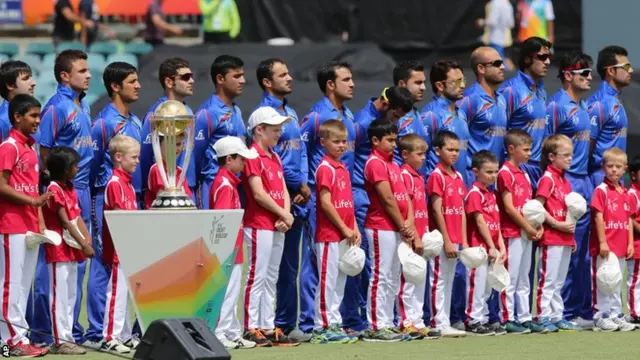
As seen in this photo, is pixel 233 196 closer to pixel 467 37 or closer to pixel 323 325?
pixel 323 325

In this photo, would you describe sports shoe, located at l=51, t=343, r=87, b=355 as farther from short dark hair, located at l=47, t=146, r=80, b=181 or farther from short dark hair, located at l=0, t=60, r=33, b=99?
short dark hair, located at l=0, t=60, r=33, b=99

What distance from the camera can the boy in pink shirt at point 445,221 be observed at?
10.6 metres

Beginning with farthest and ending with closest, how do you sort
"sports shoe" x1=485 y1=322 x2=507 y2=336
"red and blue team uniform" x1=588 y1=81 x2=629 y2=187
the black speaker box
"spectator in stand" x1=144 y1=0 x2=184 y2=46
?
"spectator in stand" x1=144 y1=0 x2=184 y2=46, "red and blue team uniform" x1=588 y1=81 x2=629 y2=187, "sports shoe" x1=485 y1=322 x2=507 y2=336, the black speaker box

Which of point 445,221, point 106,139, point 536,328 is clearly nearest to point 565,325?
point 536,328

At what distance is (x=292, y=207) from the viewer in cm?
1050

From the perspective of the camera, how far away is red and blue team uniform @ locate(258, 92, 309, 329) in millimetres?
10414

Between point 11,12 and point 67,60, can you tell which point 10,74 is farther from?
point 11,12

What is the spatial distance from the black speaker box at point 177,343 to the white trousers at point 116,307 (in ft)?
6.98

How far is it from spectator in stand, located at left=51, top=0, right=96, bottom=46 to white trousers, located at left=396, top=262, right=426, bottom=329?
40.5 ft

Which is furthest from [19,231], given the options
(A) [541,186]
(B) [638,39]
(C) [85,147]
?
(B) [638,39]

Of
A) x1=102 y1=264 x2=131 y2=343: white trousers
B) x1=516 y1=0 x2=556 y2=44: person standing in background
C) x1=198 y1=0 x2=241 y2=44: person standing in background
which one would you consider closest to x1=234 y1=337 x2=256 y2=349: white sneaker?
x1=102 y1=264 x2=131 y2=343: white trousers

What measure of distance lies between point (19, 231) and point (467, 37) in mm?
13958

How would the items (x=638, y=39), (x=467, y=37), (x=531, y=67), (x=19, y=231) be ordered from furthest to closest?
(x=467, y=37), (x=638, y=39), (x=531, y=67), (x=19, y=231)

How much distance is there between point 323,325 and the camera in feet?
33.4
